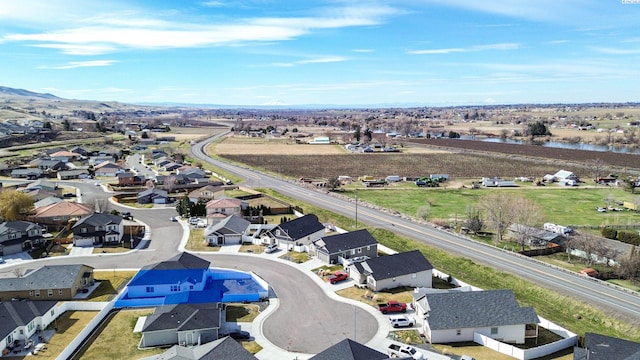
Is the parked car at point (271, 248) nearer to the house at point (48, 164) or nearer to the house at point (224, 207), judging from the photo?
the house at point (224, 207)

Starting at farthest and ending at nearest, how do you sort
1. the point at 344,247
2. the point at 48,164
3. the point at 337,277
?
the point at 48,164 < the point at 344,247 < the point at 337,277

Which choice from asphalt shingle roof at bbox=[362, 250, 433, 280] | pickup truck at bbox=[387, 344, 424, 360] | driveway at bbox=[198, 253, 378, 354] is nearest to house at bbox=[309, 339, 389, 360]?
pickup truck at bbox=[387, 344, 424, 360]

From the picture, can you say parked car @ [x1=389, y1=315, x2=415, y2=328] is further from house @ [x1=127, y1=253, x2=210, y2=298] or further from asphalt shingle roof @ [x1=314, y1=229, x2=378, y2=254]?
house @ [x1=127, y1=253, x2=210, y2=298]

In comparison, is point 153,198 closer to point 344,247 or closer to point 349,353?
point 344,247

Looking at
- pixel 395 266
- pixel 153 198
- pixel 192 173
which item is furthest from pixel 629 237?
pixel 192 173

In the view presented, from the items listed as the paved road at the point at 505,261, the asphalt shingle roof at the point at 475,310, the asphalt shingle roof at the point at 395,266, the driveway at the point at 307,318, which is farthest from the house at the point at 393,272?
the paved road at the point at 505,261

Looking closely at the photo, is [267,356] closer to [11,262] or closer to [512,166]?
[11,262]

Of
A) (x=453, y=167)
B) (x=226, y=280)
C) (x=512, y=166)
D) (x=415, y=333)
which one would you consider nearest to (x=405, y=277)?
(x=415, y=333)
